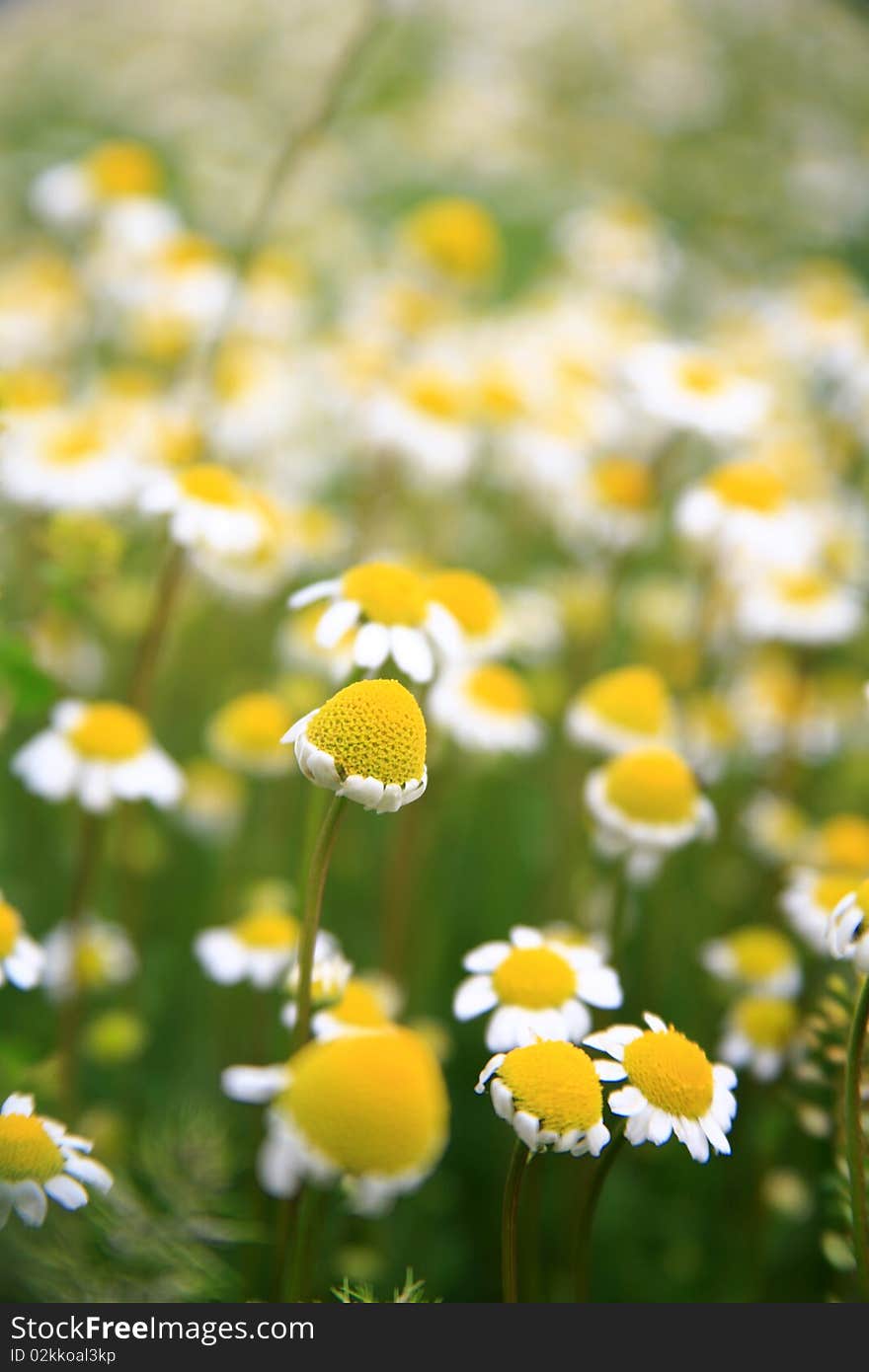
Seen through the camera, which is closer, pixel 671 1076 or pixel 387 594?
pixel 671 1076

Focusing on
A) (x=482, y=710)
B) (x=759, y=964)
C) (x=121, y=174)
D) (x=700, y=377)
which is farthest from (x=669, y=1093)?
(x=121, y=174)

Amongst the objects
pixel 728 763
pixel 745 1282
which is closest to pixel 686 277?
pixel 728 763

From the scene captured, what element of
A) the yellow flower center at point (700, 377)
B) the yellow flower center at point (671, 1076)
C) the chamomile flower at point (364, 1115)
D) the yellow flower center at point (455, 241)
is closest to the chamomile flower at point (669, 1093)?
the yellow flower center at point (671, 1076)

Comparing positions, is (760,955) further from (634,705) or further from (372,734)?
(372,734)

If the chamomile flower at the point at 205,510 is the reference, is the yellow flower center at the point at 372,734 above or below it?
above

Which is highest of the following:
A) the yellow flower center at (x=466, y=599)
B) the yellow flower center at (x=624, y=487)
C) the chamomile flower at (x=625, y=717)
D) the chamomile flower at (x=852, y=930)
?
the chamomile flower at (x=852, y=930)

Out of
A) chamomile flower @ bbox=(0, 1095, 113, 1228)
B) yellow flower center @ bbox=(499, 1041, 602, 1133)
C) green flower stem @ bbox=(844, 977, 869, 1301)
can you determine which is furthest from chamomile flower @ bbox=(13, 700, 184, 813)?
green flower stem @ bbox=(844, 977, 869, 1301)

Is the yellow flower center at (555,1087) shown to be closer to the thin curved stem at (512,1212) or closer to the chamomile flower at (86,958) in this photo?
the thin curved stem at (512,1212)

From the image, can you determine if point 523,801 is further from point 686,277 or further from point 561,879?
point 686,277
